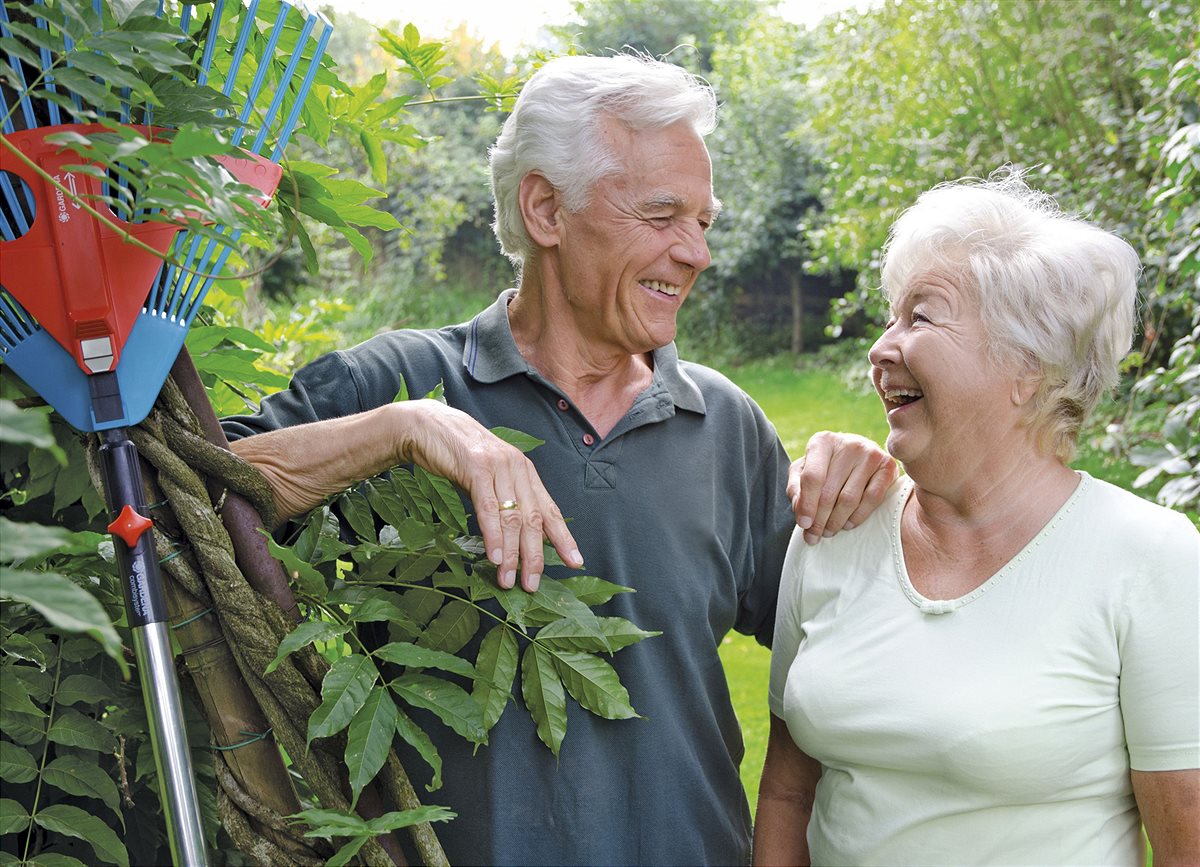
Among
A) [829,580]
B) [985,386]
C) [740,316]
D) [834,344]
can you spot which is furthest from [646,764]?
[740,316]

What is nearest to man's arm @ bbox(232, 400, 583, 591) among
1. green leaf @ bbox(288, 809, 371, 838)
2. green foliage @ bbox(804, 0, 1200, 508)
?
green leaf @ bbox(288, 809, 371, 838)

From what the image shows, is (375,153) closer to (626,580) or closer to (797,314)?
(626,580)

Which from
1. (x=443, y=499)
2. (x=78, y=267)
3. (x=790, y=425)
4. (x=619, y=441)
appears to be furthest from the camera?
(x=790, y=425)

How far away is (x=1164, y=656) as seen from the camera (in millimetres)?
1468

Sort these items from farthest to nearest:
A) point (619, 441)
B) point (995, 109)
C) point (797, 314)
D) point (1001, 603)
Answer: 1. point (797, 314)
2. point (995, 109)
3. point (619, 441)
4. point (1001, 603)

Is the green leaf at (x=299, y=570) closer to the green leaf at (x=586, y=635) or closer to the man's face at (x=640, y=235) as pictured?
the green leaf at (x=586, y=635)

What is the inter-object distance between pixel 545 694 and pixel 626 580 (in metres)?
0.34

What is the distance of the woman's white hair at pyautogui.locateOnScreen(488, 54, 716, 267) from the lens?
182 cm

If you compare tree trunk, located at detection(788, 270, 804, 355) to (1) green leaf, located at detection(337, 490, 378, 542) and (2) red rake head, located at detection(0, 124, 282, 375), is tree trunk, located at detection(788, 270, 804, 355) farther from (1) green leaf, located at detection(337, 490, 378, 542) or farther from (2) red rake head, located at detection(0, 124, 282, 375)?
(2) red rake head, located at detection(0, 124, 282, 375)

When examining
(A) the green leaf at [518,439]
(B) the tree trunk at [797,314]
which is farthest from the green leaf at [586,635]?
(B) the tree trunk at [797,314]

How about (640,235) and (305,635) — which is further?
(640,235)

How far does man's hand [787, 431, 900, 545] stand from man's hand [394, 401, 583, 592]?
558 millimetres

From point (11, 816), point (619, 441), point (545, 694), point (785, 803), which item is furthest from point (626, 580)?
point (11, 816)

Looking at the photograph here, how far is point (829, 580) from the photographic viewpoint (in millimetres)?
1791
